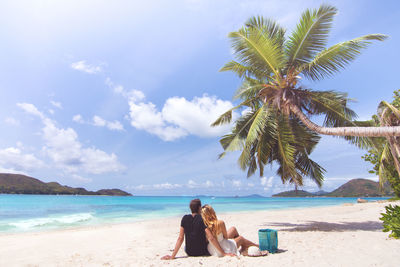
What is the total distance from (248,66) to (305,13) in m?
2.29

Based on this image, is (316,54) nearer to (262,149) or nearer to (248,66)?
(248,66)

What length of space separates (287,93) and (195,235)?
206 inches

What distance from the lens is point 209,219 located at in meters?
4.55

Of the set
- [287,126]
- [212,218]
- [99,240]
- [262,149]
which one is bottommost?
[99,240]

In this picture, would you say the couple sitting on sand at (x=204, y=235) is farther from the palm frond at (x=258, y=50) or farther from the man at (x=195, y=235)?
the palm frond at (x=258, y=50)

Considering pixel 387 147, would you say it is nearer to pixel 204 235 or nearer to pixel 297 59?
pixel 297 59

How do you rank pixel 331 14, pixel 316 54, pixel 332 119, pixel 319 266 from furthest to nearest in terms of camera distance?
pixel 332 119 < pixel 316 54 < pixel 331 14 < pixel 319 266

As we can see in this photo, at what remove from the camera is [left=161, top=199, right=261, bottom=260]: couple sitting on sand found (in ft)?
14.6

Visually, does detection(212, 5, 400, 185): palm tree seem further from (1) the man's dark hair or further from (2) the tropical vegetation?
(1) the man's dark hair

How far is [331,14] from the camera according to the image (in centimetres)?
695

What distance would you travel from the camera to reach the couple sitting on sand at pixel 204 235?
4448 mm

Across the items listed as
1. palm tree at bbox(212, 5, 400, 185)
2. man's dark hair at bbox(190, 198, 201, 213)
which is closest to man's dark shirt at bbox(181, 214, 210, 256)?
man's dark hair at bbox(190, 198, 201, 213)

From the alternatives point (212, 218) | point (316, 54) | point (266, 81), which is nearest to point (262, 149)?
point (266, 81)

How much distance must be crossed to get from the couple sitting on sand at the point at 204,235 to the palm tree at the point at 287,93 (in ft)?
11.1
